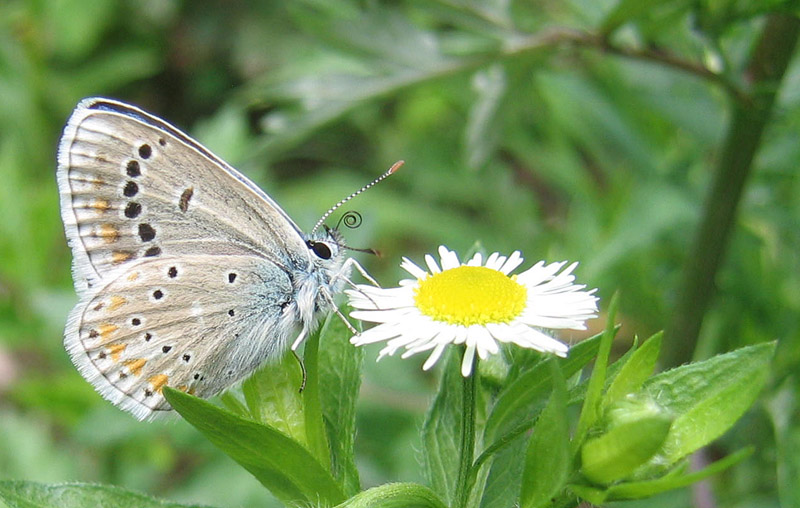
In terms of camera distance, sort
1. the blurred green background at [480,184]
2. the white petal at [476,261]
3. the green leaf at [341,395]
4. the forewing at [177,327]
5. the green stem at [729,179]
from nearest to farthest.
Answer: the green leaf at [341,395], the white petal at [476,261], the forewing at [177,327], the green stem at [729,179], the blurred green background at [480,184]

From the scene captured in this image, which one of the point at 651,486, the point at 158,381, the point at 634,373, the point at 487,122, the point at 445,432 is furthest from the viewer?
the point at 487,122

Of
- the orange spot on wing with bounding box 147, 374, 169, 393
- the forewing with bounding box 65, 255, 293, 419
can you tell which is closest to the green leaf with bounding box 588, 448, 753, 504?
the forewing with bounding box 65, 255, 293, 419

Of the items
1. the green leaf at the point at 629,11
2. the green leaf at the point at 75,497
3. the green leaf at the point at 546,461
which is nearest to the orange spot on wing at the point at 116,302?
the green leaf at the point at 75,497

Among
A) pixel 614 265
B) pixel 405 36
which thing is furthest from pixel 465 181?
pixel 405 36

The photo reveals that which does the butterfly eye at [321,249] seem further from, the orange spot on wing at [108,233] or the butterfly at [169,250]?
the orange spot on wing at [108,233]

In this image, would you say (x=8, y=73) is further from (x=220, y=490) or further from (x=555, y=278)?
(x=555, y=278)

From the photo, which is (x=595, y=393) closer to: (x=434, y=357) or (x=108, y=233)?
(x=434, y=357)

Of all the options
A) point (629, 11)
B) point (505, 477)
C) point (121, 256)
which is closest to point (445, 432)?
point (505, 477)
